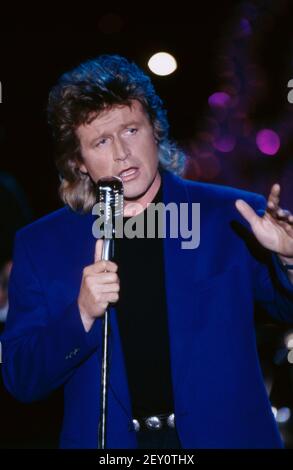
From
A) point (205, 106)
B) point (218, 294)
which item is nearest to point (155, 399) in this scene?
point (218, 294)

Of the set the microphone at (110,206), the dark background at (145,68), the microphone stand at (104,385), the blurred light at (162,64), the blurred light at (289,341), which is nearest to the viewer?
the microphone stand at (104,385)

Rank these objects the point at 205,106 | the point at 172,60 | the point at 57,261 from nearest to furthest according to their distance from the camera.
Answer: the point at 57,261
the point at 172,60
the point at 205,106

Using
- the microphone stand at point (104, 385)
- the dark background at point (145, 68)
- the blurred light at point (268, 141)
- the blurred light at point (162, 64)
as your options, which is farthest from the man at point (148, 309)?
the blurred light at point (268, 141)

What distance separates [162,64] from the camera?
3.52 meters

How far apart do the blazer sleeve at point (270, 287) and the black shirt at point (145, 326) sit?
1.14 feet

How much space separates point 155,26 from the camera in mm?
3264

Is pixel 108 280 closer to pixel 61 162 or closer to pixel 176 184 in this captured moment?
pixel 176 184

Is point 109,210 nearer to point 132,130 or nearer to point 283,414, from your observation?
point 132,130

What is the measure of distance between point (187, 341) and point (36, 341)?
1.63 feet

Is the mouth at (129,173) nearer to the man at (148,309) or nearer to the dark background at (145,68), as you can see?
the man at (148,309)

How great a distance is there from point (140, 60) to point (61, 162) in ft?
4.62

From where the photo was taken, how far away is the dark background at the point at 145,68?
10.2ft

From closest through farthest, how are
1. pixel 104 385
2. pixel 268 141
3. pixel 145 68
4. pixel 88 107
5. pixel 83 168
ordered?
pixel 104 385, pixel 88 107, pixel 83 168, pixel 145 68, pixel 268 141

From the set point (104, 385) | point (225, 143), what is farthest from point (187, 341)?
point (225, 143)
